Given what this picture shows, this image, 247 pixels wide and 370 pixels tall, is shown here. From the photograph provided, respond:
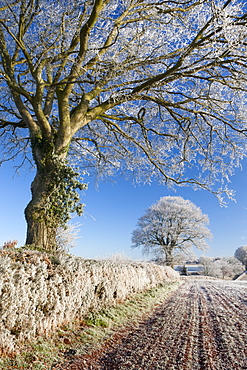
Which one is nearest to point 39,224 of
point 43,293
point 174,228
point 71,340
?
point 43,293

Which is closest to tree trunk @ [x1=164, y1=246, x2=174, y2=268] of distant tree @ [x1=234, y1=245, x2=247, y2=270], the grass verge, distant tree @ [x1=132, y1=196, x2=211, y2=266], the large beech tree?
distant tree @ [x1=132, y1=196, x2=211, y2=266]

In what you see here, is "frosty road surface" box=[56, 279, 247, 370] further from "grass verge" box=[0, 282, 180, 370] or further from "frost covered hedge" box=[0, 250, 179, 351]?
"frost covered hedge" box=[0, 250, 179, 351]

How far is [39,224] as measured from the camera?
6.10 m

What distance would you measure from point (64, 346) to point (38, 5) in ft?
27.3

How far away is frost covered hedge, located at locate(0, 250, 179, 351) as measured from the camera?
2588mm

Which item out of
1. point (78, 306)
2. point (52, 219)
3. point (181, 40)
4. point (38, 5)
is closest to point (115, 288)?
point (78, 306)

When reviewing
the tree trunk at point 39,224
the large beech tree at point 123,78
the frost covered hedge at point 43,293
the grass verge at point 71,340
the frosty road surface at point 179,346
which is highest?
the large beech tree at point 123,78

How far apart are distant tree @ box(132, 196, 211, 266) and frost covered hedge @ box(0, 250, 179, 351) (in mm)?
21091

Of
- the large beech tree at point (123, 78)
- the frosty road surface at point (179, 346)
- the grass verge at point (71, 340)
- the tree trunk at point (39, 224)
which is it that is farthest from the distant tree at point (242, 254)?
the grass verge at point (71, 340)

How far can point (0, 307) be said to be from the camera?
2502mm

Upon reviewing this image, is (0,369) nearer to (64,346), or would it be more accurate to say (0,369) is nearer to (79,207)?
(64,346)

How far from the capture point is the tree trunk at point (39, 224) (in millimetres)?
5992

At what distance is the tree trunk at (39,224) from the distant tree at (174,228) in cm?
1984

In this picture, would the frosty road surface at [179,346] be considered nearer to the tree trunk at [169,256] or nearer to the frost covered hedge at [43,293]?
the frost covered hedge at [43,293]
